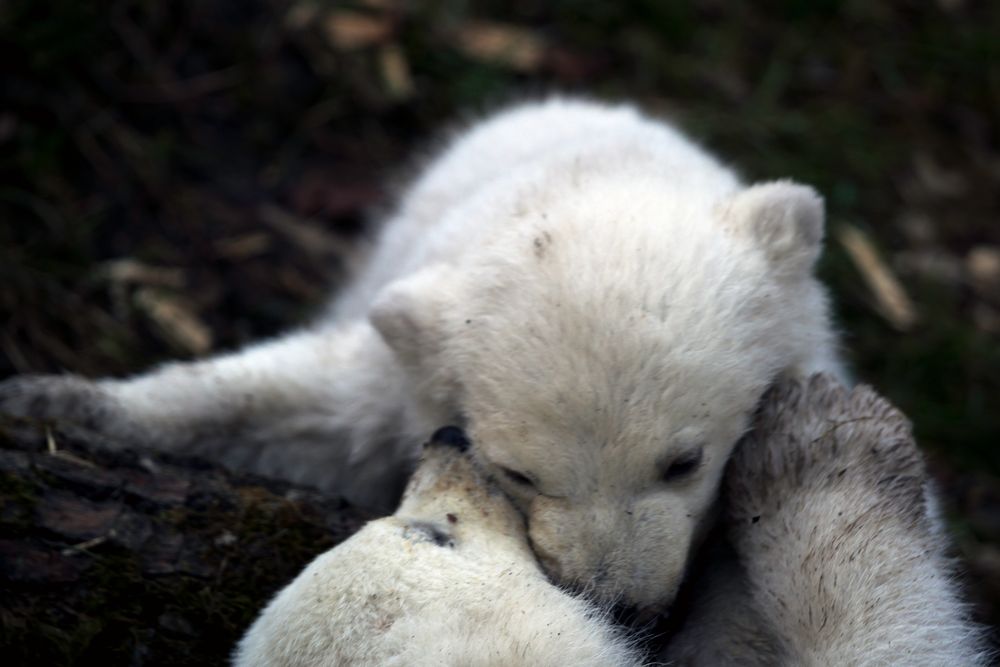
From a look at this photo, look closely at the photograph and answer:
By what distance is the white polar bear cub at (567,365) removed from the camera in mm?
2941

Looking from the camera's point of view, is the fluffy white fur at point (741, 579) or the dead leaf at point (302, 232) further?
the dead leaf at point (302, 232)

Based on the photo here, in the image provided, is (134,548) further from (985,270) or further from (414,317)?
(985,270)

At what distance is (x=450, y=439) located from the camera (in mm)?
2984

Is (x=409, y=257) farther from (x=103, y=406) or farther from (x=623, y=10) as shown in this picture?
(x=623, y=10)

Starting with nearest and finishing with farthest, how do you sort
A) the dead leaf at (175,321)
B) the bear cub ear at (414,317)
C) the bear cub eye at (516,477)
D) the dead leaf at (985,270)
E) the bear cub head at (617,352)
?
the bear cub head at (617,352) < the bear cub eye at (516,477) < the bear cub ear at (414,317) < the dead leaf at (175,321) < the dead leaf at (985,270)

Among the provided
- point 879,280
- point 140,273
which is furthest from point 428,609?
point 879,280

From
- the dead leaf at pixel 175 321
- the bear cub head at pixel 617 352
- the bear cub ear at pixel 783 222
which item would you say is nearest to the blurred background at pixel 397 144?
the dead leaf at pixel 175 321

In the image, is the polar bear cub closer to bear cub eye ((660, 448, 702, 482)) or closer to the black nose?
the black nose

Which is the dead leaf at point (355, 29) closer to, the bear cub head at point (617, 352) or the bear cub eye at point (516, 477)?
the bear cub head at point (617, 352)

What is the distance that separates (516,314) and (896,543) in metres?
1.11

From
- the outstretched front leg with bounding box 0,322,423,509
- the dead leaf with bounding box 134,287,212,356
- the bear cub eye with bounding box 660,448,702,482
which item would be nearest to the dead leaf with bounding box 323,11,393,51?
the dead leaf with bounding box 134,287,212,356

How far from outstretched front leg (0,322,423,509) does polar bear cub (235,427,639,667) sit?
0.96m

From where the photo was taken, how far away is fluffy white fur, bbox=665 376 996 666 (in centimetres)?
Result: 284

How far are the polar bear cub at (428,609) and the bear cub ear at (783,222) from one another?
3.96 feet
